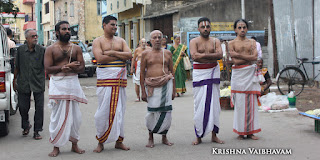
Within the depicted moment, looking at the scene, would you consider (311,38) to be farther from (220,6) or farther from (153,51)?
(153,51)

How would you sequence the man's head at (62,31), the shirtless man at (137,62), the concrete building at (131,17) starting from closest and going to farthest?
the man's head at (62,31)
the shirtless man at (137,62)
the concrete building at (131,17)

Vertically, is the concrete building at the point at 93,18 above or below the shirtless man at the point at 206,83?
above

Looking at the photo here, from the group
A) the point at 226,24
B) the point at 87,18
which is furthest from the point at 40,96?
the point at 87,18

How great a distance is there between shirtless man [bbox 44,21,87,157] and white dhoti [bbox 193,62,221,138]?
1.81 meters

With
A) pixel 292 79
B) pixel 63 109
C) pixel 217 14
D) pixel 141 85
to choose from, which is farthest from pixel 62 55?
pixel 217 14

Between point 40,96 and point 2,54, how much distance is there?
0.98 meters

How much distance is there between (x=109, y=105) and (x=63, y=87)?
0.72 meters

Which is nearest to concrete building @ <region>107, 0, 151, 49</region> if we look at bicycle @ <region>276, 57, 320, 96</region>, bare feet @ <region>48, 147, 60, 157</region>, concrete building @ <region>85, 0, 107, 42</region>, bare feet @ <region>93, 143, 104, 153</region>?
concrete building @ <region>85, 0, 107, 42</region>

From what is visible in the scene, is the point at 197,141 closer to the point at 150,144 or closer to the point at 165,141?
the point at 165,141

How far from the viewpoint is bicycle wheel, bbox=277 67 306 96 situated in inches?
493

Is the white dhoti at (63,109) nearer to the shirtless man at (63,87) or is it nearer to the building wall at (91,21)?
the shirtless man at (63,87)

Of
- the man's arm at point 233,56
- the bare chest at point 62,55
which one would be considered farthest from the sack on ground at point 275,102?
the bare chest at point 62,55

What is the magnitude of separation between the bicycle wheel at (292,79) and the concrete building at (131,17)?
16617 millimetres

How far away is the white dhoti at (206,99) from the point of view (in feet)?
21.3
